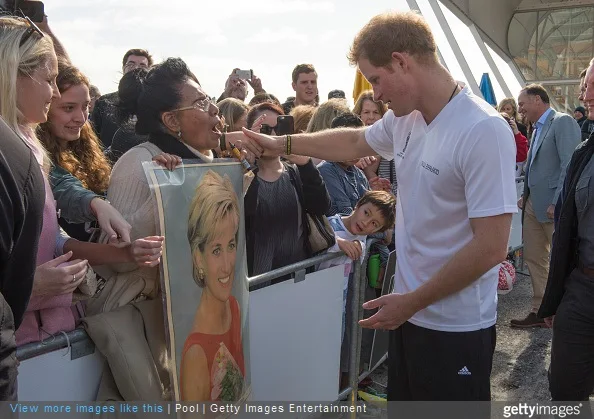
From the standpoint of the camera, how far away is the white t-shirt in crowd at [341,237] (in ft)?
12.1

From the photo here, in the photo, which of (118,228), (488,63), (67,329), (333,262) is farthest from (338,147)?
(488,63)

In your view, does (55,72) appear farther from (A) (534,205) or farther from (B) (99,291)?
(A) (534,205)

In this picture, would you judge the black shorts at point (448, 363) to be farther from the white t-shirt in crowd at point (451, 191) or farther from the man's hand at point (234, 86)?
the man's hand at point (234, 86)

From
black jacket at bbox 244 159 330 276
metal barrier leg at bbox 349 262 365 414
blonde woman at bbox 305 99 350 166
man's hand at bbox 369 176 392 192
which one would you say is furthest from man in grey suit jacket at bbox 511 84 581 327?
black jacket at bbox 244 159 330 276

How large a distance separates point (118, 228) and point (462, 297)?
1.35 metres

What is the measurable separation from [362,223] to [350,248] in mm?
209

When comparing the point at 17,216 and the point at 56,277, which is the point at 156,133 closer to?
the point at 56,277

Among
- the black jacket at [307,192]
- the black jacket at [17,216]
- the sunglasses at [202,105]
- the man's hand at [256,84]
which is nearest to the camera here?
the black jacket at [17,216]

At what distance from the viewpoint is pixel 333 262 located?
146 inches

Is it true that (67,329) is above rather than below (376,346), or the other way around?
above

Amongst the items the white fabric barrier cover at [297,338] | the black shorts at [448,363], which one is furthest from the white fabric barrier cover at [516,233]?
the black shorts at [448,363]

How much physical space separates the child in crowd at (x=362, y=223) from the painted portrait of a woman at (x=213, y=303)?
4.03 ft

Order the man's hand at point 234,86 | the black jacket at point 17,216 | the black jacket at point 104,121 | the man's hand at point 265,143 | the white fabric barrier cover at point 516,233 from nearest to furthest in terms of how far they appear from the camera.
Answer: the black jacket at point 17,216 → the man's hand at point 265,143 → the black jacket at point 104,121 → the man's hand at point 234,86 → the white fabric barrier cover at point 516,233

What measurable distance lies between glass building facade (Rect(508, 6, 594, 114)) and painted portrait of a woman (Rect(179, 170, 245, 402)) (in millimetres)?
23410
